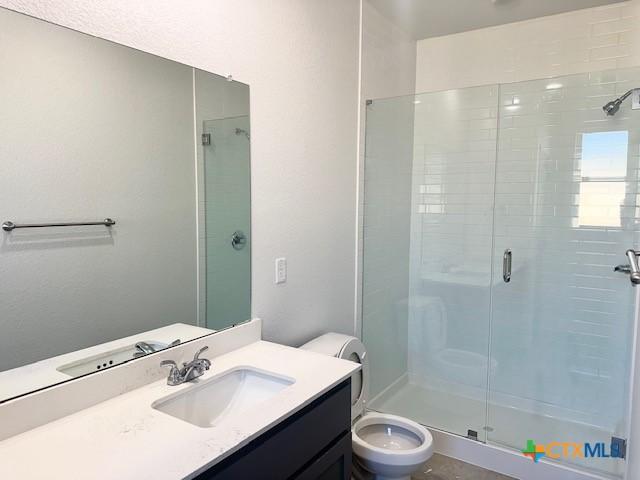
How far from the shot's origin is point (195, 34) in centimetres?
Result: 151

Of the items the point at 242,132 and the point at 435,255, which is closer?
the point at 242,132

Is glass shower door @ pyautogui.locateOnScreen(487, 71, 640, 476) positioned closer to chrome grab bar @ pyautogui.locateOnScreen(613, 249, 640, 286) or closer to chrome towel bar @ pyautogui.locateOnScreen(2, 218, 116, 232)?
chrome grab bar @ pyautogui.locateOnScreen(613, 249, 640, 286)

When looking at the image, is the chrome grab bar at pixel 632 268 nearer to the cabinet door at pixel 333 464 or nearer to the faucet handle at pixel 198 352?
the cabinet door at pixel 333 464

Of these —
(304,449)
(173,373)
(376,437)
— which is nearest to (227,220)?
(173,373)

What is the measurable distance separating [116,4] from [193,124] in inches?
16.6

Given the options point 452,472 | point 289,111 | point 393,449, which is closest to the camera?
point 289,111

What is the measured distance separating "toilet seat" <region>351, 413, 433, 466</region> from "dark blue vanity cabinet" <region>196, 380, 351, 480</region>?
0.47 metres

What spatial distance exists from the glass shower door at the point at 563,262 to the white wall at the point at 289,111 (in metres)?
0.99

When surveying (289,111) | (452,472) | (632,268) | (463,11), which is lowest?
(452,472)

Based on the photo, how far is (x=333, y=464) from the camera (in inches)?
56.7

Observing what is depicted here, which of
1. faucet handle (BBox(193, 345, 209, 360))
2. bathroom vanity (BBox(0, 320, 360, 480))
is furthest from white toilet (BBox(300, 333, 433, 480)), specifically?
faucet handle (BBox(193, 345, 209, 360))

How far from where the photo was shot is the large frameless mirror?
109 centimetres

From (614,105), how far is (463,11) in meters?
1.03

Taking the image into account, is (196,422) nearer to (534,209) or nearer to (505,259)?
(505,259)
